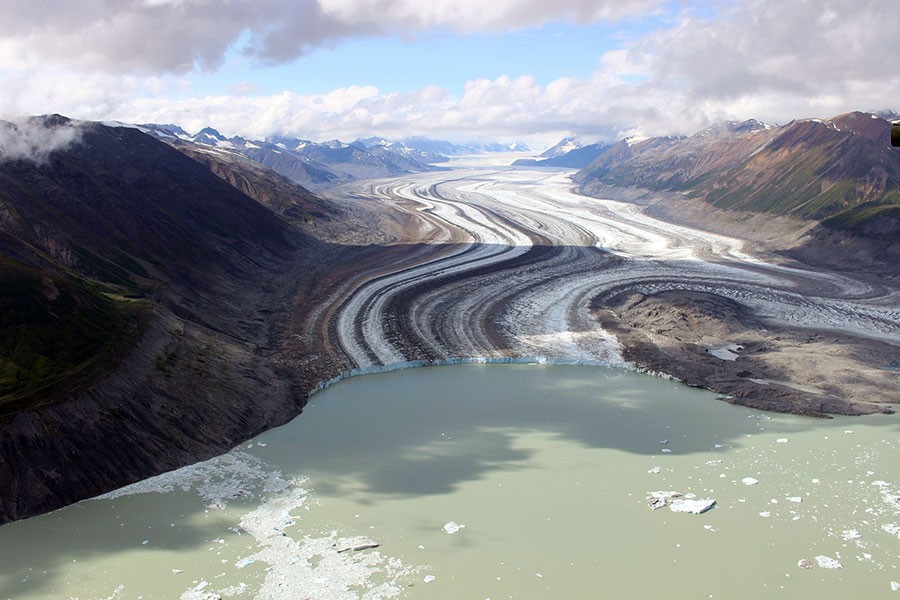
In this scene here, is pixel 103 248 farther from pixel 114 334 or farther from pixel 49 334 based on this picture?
pixel 49 334

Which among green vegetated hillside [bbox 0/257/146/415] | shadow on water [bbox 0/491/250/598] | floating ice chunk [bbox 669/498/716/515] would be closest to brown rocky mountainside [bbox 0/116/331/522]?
green vegetated hillside [bbox 0/257/146/415]

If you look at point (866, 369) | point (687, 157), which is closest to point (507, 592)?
point (866, 369)

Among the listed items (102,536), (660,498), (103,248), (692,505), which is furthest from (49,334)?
(692,505)

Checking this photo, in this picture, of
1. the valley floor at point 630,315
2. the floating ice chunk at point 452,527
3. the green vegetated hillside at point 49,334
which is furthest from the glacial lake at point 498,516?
the green vegetated hillside at point 49,334

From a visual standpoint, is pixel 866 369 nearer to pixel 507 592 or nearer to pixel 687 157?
pixel 507 592

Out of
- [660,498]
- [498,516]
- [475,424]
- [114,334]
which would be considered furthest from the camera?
[475,424]

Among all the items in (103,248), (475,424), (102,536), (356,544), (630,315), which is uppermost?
(103,248)
